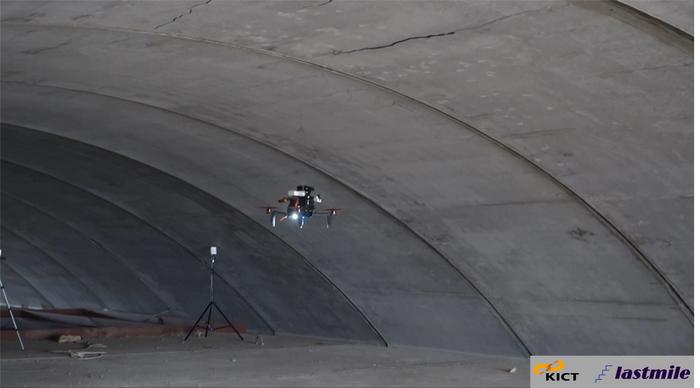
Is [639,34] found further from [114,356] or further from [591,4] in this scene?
[114,356]

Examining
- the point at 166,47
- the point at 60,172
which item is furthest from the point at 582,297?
the point at 60,172


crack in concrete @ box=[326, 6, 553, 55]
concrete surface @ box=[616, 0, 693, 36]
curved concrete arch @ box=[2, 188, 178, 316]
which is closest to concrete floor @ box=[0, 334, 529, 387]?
crack in concrete @ box=[326, 6, 553, 55]

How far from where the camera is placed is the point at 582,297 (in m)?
11.9

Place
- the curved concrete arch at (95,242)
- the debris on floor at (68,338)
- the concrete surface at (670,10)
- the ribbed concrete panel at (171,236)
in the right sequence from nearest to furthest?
the concrete surface at (670,10) → the debris on floor at (68,338) → the ribbed concrete panel at (171,236) → the curved concrete arch at (95,242)

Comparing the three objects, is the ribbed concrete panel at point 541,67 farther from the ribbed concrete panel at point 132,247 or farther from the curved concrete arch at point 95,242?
the curved concrete arch at point 95,242

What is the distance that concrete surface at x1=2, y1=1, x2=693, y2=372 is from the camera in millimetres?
8062

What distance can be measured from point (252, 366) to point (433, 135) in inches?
163

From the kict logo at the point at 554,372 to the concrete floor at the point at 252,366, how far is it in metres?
1.52

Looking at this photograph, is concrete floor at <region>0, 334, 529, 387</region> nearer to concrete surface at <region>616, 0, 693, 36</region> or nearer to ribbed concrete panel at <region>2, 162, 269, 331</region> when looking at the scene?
ribbed concrete panel at <region>2, 162, 269, 331</region>

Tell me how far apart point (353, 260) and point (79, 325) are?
21.4ft

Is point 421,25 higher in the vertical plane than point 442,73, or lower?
higher

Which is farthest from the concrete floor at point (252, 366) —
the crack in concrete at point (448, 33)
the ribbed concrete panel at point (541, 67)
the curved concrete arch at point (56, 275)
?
the curved concrete arch at point (56, 275)

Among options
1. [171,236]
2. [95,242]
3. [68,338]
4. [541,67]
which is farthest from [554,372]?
[95,242]

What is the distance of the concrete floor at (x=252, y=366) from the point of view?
34.7ft
